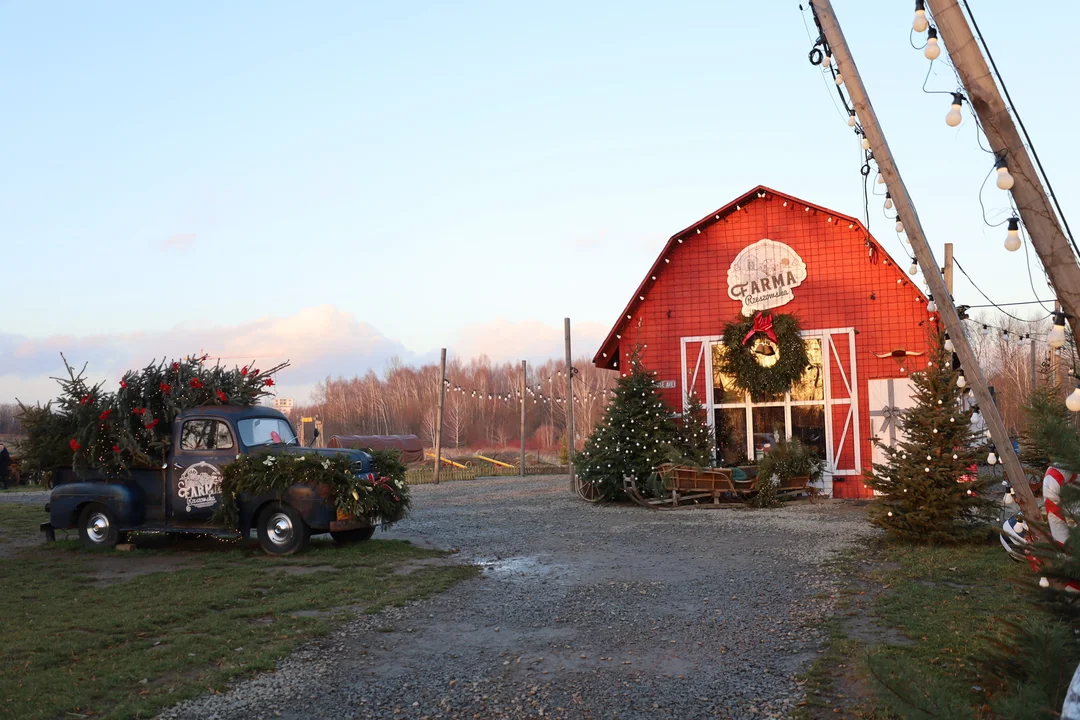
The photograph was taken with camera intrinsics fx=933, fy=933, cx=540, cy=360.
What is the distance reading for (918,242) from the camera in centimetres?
811

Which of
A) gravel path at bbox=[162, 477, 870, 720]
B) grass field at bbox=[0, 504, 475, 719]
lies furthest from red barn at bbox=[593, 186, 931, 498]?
grass field at bbox=[0, 504, 475, 719]

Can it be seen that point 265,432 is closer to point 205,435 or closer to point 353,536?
point 205,435

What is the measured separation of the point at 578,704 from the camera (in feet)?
18.5

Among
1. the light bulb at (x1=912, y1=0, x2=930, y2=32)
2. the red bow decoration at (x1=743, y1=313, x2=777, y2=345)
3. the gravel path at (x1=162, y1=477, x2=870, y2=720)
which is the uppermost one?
the light bulb at (x1=912, y1=0, x2=930, y2=32)

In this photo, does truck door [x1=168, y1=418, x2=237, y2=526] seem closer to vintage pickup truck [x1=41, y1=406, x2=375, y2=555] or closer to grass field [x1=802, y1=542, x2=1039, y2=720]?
vintage pickup truck [x1=41, y1=406, x2=375, y2=555]

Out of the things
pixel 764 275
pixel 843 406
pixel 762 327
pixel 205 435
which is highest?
pixel 764 275

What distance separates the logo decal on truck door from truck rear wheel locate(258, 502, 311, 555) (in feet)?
2.64

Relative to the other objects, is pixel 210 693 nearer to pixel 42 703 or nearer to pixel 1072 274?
pixel 42 703

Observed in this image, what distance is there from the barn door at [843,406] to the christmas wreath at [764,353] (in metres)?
0.63

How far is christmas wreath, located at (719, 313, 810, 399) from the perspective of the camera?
64.6 feet

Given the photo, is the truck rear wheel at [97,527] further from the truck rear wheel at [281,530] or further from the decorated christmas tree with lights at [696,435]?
the decorated christmas tree with lights at [696,435]

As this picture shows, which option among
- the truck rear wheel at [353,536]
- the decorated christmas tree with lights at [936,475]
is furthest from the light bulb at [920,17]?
the truck rear wheel at [353,536]

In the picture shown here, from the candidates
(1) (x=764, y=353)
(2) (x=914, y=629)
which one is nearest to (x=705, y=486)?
(1) (x=764, y=353)

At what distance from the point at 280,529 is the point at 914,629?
322 inches
